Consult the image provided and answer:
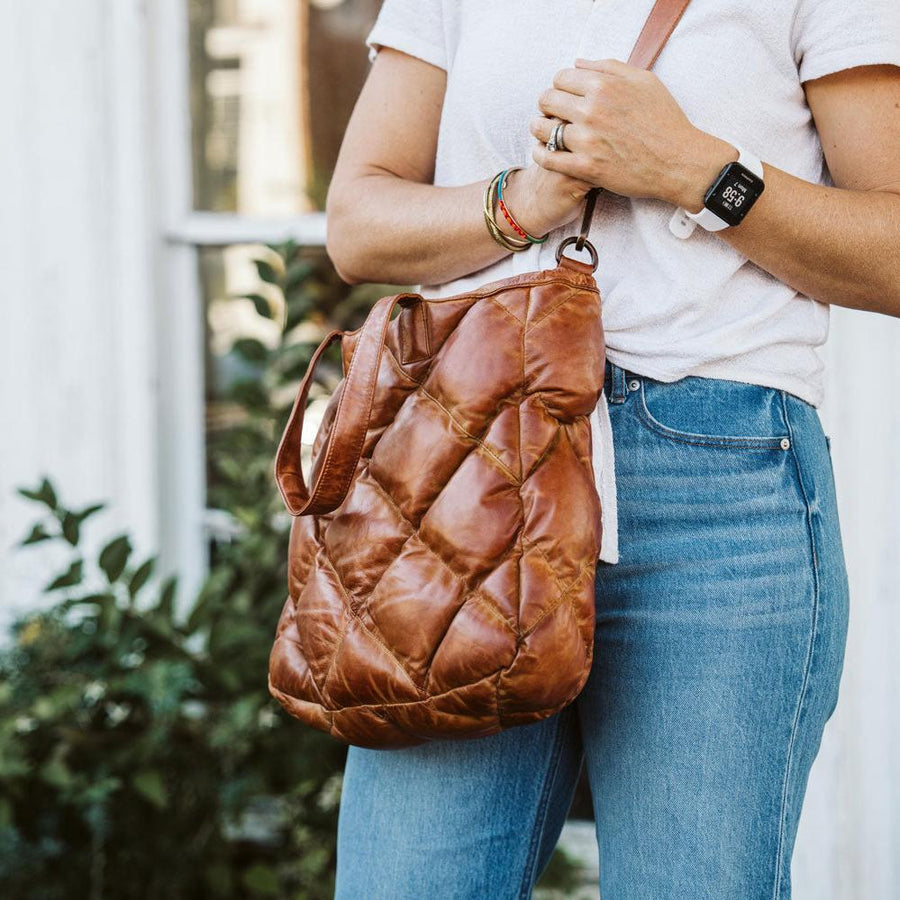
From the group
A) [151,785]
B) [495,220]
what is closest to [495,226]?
[495,220]

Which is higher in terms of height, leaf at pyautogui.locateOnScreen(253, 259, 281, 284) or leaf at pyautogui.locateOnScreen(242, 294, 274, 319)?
leaf at pyautogui.locateOnScreen(253, 259, 281, 284)

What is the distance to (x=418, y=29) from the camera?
1.08 meters

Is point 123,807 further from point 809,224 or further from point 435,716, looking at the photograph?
point 809,224

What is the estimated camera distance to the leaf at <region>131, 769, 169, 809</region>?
1.79 meters

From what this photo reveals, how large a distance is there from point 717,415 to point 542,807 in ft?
1.38

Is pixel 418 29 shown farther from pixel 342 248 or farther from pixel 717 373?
pixel 717 373

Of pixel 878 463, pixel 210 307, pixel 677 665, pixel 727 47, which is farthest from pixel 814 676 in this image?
pixel 210 307

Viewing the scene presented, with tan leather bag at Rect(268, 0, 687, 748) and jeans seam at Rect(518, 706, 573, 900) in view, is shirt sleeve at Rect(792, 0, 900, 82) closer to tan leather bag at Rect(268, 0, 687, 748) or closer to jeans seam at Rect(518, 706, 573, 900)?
tan leather bag at Rect(268, 0, 687, 748)

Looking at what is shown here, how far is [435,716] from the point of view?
899 millimetres

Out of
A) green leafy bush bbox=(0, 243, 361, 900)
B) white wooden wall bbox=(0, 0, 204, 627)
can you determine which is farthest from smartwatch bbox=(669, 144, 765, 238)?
white wooden wall bbox=(0, 0, 204, 627)

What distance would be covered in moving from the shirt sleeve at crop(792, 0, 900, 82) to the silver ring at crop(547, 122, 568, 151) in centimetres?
22

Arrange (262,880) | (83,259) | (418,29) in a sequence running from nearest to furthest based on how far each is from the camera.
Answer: (418,29), (262,880), (83,259)

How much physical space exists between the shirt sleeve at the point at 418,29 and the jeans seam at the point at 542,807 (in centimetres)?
66

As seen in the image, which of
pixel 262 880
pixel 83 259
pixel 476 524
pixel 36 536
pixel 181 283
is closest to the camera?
pixel 476 524
